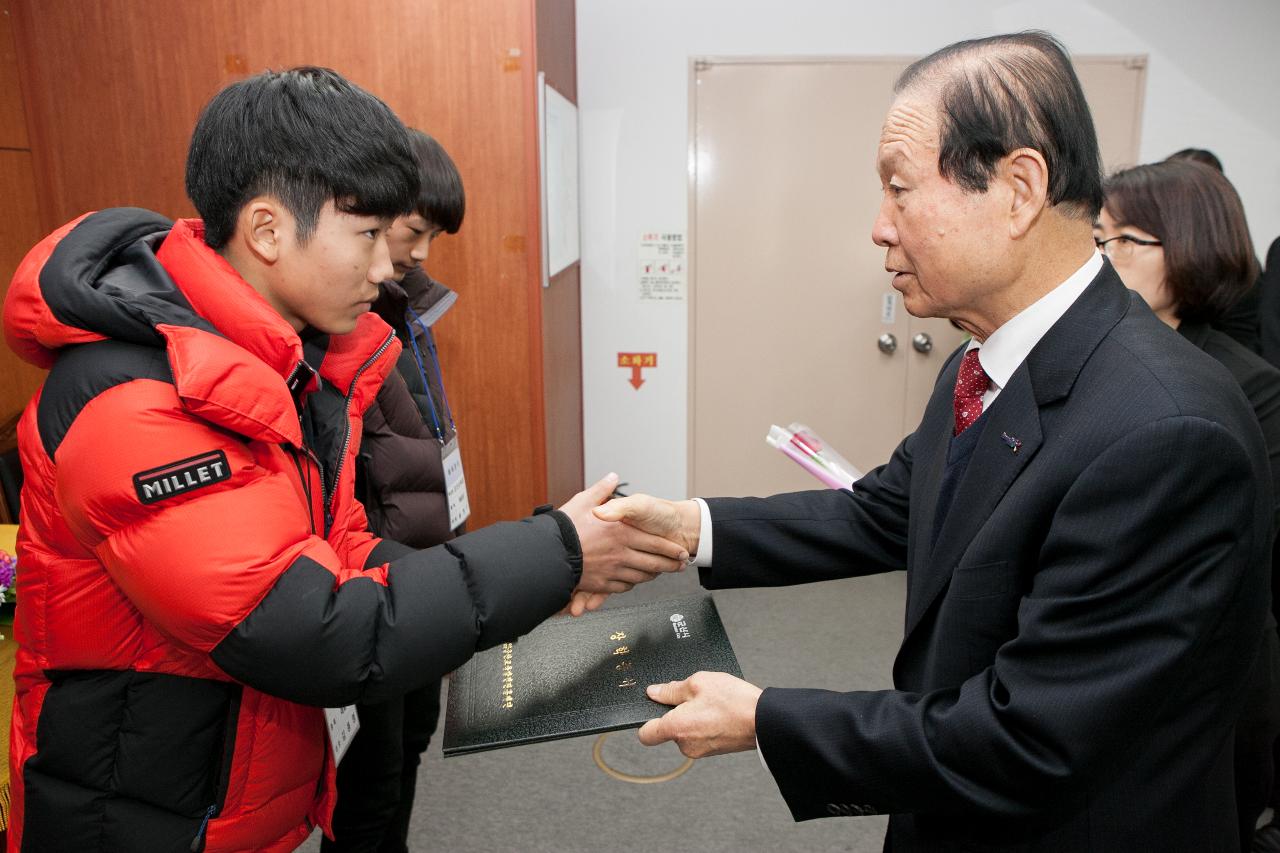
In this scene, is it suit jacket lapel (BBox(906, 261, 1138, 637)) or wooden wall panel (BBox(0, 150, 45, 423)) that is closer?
suit jacket lapel (BBox(906, 261, 1138, 637))

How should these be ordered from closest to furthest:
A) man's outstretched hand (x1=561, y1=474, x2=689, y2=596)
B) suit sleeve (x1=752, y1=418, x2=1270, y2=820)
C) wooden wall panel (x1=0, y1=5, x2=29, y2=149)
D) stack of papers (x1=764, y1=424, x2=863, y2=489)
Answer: suit sleeve (x1=752, y1=418, x2=1270, y2=820), man's outstretched hand (x1=561, y1=474, x2=689, y2=596), stack of papers (x1=764, y1=424, x2=863, y2=489), wooden wall panel (x1=0, y1=5, x2=29, y2=149)

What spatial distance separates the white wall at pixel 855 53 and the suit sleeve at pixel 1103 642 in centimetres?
313

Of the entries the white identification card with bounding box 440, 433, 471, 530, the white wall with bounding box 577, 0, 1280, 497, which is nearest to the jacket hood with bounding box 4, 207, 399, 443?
the white identification card with bounding box 440, 433, 471, 530

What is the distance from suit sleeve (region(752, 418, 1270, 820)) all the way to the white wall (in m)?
3.13

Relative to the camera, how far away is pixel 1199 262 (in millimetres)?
1815

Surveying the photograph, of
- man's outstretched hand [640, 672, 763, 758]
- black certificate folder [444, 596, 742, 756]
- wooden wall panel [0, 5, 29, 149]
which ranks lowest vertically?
black certificate folder [444, 596, 742, 756]

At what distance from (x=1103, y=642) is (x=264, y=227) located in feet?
3.27

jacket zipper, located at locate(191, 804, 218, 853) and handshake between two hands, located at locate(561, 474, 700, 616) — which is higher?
handshake between two hands, located at locate(561, 474, 700, 616)

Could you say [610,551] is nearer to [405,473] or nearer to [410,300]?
[405,473]

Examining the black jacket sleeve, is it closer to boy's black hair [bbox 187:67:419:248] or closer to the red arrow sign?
boy's black hair [bbox 187:67:419:248]

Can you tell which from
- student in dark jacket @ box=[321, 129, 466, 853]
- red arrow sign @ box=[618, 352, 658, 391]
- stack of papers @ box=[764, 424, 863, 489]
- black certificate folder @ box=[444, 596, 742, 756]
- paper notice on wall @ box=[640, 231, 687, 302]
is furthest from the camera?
red arrow sign @ box=[618, 352, 658, 391]

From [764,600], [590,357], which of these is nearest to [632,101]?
[590,357]

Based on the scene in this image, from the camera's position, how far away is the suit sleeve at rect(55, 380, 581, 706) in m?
0.89

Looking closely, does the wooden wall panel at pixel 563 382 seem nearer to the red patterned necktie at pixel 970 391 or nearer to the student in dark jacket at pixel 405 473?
the student in dark jacket at pixel 405 473
